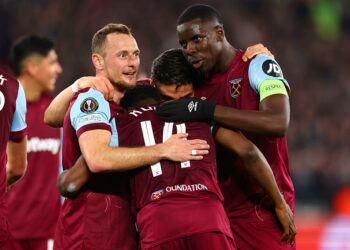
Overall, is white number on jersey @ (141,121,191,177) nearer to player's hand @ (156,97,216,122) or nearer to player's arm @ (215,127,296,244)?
player's hand @ (156,97,216,122)

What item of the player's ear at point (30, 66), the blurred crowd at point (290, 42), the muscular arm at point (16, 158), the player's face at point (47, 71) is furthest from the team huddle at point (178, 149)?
the blurred crowd at point (290, 42)

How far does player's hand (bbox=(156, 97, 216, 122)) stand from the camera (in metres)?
3.34

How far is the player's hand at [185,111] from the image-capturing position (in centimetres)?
334

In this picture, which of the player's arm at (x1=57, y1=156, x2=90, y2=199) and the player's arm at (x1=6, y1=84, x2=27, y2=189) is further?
the player's arm at (x1=6, y1=84, x2=27, y2=189)

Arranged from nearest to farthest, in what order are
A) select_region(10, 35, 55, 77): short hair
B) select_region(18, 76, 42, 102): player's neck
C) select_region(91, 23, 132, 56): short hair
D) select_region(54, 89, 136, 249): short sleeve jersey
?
select_region(54, 89, 136, 249): short sleeve jersey
select_region(91, 23, 132, 56): short hair
select_region(18, 76, 42, 102): player's neck
select_region(10, 35, 55, 77): short hair

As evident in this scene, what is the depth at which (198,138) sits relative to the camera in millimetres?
3383

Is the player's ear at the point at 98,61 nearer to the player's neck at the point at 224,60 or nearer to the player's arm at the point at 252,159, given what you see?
the player's neck at the point at 224,60

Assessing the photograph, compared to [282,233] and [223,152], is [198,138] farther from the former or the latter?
[282,233]

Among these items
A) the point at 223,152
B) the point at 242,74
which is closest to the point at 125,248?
the point at 223,152

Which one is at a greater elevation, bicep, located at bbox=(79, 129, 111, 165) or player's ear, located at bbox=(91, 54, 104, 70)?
player's ear, located at bbox=(91, 54, 104, 70)

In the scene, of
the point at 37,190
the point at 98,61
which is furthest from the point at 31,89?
the point at 98,61

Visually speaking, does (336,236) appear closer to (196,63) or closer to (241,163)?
(241,163)

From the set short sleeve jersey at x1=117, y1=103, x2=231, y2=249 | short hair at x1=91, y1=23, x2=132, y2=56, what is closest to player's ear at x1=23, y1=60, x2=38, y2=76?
short hair at x1=91, y1=23, x2=132, y2=56

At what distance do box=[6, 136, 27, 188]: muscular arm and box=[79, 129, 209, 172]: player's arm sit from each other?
4.29ft
